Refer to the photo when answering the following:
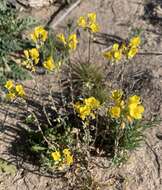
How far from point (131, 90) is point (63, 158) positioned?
0.93 meters

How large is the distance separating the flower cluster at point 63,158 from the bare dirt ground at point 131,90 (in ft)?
0.71

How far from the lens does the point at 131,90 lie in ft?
12.3

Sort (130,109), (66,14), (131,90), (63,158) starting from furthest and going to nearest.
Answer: (66,14), (131,90), (63,158), (130,109)

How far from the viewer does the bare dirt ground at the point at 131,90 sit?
332 centimetres

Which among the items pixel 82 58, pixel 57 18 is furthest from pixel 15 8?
pixel 82 58

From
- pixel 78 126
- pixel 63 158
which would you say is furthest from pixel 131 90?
pixel 63 158

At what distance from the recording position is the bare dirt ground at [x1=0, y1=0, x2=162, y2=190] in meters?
3.32

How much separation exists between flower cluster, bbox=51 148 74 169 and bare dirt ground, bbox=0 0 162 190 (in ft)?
0.71

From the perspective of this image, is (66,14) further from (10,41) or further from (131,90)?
(131,90)

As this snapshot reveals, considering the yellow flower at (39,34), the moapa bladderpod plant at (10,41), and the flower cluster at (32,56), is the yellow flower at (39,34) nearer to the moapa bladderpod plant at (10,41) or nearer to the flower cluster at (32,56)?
the flower cluster at (32,56)

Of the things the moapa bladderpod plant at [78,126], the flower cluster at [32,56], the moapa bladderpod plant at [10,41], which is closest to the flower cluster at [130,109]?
the moapa bladderpod plant at [78,126]

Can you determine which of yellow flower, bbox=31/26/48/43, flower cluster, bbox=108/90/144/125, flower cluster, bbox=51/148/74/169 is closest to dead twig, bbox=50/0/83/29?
yellow flower, bbox=31/26/48/43

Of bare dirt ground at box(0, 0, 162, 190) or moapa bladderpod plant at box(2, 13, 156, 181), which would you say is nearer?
moapa bladderpod plant at box(2, 13, 156, 181)

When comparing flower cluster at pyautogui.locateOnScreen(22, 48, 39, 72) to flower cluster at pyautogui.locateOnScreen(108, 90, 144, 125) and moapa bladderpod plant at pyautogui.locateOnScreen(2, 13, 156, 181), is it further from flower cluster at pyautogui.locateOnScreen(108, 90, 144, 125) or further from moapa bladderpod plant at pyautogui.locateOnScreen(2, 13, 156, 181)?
flower cluster at pyautogui.locateOnScreen(108, 90, 144, 125)
